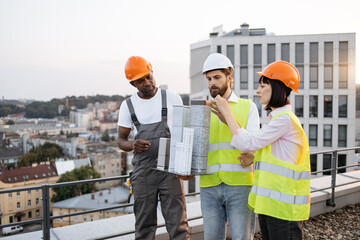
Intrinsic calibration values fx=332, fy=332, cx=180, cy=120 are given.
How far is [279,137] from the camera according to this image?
227 centimetres

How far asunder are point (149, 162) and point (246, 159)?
0.88 meters

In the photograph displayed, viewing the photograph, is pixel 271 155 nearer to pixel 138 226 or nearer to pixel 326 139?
pixel 138 226

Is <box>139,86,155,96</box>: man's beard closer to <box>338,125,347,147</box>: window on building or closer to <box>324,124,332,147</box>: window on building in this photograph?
<box>324,124,332,147</box>: window on building

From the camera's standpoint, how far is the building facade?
3862 centimetres

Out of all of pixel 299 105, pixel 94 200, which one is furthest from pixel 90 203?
pixel 299 105

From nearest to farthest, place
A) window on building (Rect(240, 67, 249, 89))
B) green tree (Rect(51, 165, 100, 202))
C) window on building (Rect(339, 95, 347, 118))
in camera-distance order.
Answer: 1. window on building (Rect(339, 95, 347, 118))
2. window on building (Rect(240, 67, 249, 89))
3. green tree (Rect(51, 165, 100, 202))

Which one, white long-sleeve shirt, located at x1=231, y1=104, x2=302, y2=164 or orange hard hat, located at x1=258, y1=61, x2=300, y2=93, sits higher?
orange hard hat, located at x1=258, y1=61, x2=300, y2=93

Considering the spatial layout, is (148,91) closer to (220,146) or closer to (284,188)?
(220,146)

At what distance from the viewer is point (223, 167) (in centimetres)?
252

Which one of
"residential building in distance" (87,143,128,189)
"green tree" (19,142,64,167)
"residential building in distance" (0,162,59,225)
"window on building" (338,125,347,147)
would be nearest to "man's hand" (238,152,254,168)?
"window on building" (338,125,347,147)

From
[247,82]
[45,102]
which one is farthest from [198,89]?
[45,102]

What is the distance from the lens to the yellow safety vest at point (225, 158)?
2510 mm

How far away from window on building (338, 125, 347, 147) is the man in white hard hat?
40042 mm

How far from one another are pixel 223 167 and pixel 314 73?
1632 inches
